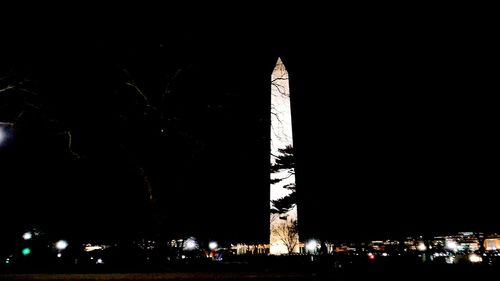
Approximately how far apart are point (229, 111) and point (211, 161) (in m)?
22.3

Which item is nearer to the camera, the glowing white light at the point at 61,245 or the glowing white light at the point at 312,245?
the glowing white light at the point at 61,245

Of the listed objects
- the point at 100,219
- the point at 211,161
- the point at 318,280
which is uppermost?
the point at 211,161

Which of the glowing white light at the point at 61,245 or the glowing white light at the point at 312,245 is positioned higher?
the glowing white light at the point at 312,245

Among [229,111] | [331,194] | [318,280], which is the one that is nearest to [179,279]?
[318,280]

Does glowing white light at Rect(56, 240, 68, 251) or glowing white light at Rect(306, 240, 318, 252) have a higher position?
glowing white light at Rect(306, 240, 318, 252)

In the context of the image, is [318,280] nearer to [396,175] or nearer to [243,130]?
[243,130]

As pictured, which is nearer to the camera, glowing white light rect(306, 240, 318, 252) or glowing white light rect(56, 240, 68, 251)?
glowing white light rect(56, 240, 68, 251)

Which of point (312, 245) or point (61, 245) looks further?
point (312, 245)

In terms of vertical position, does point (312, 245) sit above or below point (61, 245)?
above

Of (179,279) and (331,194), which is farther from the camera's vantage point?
(331,194)

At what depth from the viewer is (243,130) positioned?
19.7 meters

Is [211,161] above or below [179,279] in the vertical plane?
above

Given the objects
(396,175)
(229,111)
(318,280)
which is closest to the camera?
(318,280)

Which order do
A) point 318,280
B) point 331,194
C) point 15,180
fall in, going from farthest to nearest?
point 331,194 < point 15,180 < point 318,280
